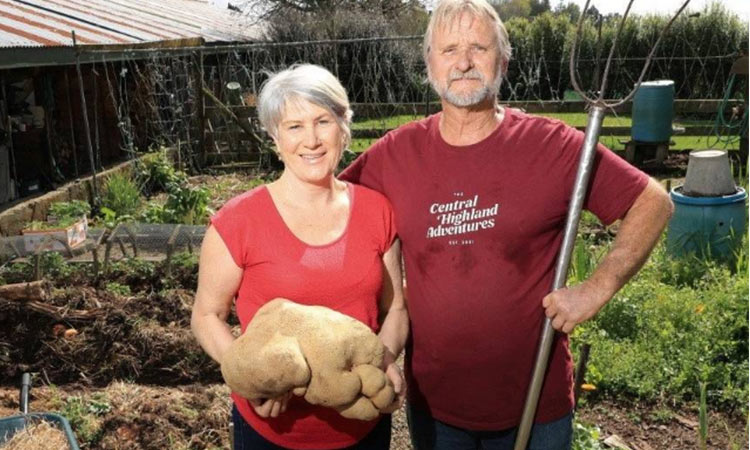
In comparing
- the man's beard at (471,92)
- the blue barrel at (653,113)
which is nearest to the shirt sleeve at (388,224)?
the man's beard at (471,92)

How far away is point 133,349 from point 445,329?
3080mm

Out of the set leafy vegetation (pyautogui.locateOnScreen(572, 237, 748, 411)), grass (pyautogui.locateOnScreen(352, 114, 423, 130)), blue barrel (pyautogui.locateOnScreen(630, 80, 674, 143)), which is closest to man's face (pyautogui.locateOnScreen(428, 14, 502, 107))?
leafy vegetation (pyautogui.locateOnScreen(572, 237, 748, 411))

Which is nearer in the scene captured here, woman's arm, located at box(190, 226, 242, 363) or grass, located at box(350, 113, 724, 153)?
woman's arm, located at box(190, 226, 242, 363)

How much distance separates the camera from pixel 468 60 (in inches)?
82.9

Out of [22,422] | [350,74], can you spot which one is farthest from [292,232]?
[350,74]

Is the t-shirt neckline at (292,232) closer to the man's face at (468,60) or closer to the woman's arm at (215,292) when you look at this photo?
the woman's arm at (215,292)

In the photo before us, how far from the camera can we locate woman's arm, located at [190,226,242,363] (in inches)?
79.3

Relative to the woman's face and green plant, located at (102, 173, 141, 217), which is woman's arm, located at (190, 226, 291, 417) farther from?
green plant, located at (102, 173, 141, 217)

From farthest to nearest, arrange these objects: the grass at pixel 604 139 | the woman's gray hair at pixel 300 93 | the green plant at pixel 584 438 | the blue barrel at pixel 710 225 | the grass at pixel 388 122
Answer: the grass at pixel 388 122
the grass at pixel 604 139
the blue barrel at pixel 710 225
the green plant at pixel 584 438
the woman's gray hair at pixel 300 93

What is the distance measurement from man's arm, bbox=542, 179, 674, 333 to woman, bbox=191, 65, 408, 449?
46 centimetres

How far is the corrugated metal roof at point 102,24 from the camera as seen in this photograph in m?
8.61

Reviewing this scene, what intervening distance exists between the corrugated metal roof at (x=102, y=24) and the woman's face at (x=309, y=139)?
626 centimetres

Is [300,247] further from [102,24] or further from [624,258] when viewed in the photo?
[102,24]

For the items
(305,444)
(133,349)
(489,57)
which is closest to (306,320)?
(305,444)
